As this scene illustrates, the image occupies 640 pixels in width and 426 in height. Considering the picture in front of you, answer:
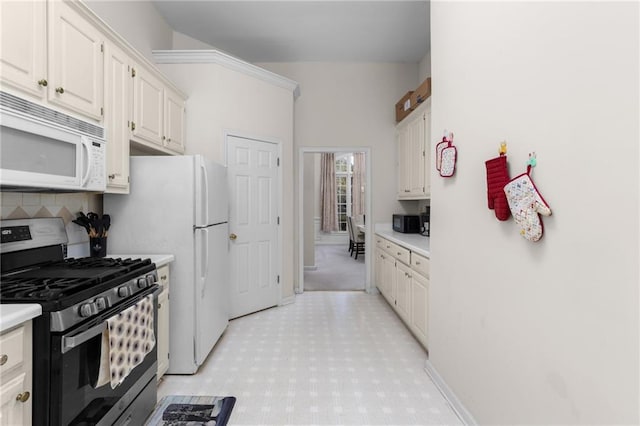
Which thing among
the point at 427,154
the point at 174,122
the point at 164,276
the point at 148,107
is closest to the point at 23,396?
the point at 164,276

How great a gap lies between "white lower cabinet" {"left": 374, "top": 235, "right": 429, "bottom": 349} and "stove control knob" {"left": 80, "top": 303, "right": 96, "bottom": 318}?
217 cm

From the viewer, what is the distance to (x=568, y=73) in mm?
1085

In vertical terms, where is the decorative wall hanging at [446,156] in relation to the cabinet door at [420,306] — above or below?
above

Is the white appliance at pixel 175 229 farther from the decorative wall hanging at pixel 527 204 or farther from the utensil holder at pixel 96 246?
the decorative wall hanging at pixel 527 204

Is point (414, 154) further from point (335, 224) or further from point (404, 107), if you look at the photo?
point (335, 224)

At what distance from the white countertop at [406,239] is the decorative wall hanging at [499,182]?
1.07m

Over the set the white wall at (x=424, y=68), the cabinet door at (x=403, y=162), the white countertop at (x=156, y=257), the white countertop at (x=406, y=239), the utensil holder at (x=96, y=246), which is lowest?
the white countertop at (x=156, y=257)

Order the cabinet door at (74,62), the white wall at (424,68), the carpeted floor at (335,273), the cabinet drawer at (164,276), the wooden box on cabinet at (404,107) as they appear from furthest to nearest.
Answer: the carpeted floor at (335,273)
the white wall at (424,68)
the wooden box on cabinet at (404,107)
the cabinet drawer at (164,276)
the cabinet door at (74,62)

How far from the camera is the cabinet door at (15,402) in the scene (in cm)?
106

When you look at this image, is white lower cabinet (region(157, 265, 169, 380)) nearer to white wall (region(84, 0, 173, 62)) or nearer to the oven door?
the oven door

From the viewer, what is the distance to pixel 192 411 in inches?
78.2

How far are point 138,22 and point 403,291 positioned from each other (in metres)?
3.58

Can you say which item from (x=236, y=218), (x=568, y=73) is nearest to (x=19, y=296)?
(x=568, y=73)

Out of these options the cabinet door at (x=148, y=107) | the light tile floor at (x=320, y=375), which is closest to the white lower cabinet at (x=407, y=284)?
the light tile floor at (x=320, y=375)
